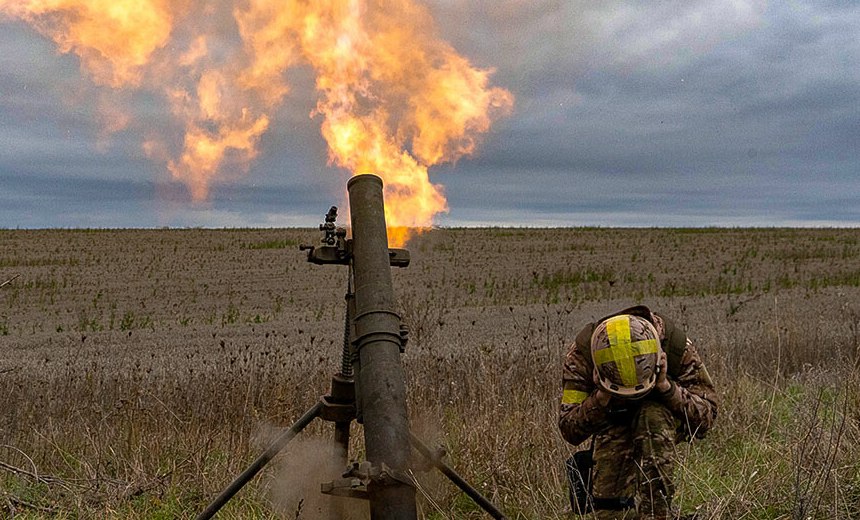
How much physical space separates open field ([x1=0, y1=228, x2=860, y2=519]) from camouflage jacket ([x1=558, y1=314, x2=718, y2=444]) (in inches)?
13.9

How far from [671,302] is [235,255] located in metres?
20.1

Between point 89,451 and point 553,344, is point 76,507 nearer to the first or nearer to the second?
point 89,451

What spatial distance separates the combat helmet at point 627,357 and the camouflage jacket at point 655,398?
212mm

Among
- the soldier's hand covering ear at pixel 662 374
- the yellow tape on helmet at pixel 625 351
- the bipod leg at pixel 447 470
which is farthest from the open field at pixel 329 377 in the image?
the yellow tape on helmet at pixel 625 351

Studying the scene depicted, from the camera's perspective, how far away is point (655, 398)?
3873mm

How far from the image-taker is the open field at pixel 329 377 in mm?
4945

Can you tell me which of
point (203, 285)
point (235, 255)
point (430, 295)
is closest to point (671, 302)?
point (430, 295)

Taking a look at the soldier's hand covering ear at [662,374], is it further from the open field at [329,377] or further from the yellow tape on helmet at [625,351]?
the open field at [329,377]

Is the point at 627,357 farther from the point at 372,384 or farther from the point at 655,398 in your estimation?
the point at 372,384

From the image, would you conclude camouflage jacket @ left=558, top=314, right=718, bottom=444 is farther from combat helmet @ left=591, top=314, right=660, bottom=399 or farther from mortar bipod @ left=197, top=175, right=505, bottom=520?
mortar bipod @ left=197, top=175, right=505, bottom=520

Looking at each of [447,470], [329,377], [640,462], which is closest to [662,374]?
[640,462]

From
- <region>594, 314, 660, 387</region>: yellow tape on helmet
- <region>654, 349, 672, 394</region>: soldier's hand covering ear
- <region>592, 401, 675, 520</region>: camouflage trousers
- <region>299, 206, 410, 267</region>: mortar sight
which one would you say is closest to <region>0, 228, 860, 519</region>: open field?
<region>592, 401, 675, 520</region>: camouflage trousers

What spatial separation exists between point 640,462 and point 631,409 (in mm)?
286

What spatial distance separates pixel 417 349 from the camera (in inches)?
449
